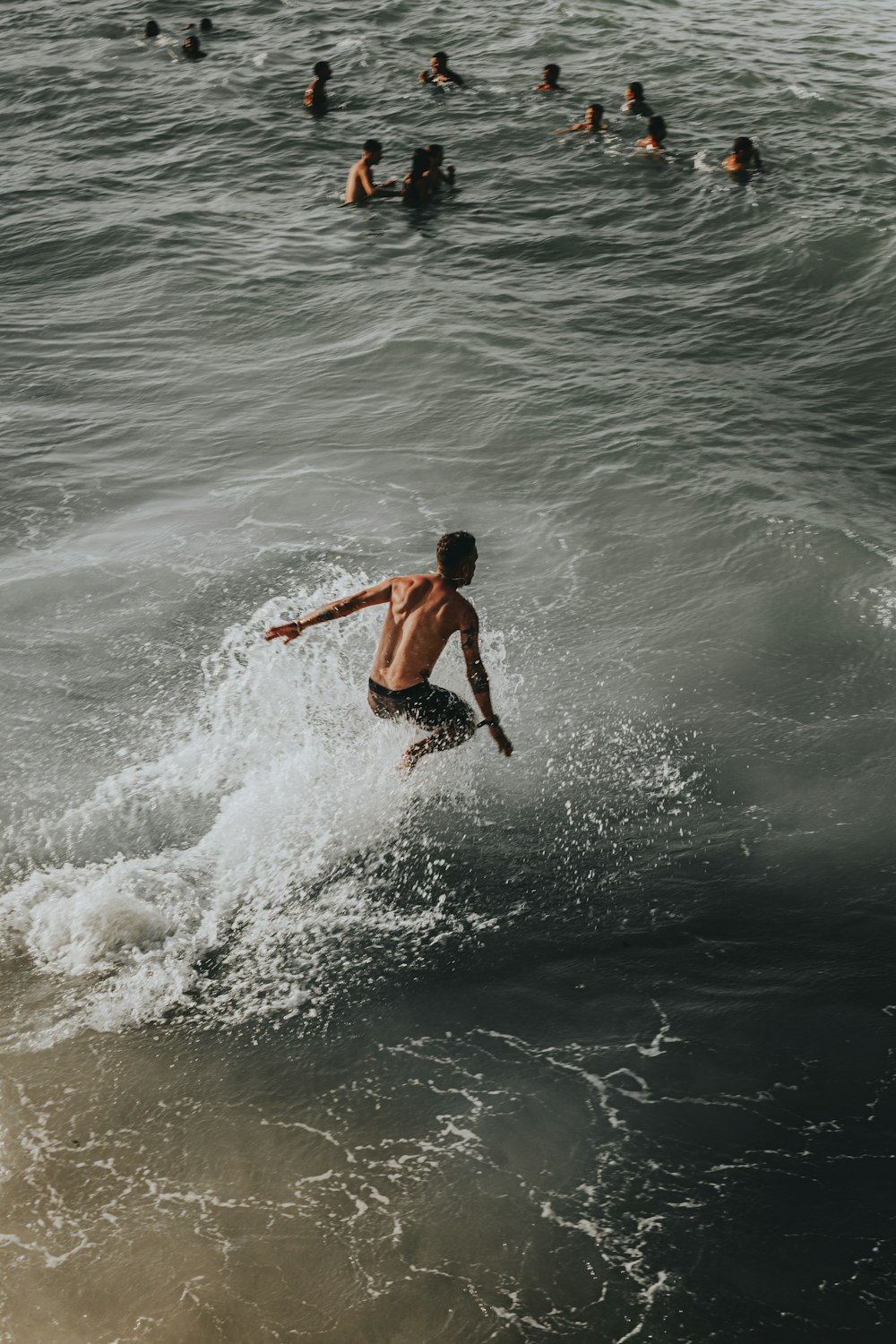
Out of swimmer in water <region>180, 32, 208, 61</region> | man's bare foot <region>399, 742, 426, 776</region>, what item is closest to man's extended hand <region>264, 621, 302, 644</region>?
man's bare foot <region>399, 742, 426, 776</region>

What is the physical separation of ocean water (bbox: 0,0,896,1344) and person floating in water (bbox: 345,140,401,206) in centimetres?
128

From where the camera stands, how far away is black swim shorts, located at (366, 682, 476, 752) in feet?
22.4

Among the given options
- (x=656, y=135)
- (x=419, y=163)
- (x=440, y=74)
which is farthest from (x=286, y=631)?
(x=440, y=74)

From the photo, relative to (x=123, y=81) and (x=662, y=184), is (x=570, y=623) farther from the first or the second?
(x=123, y=81)

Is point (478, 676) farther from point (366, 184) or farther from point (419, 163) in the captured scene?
point (366, 184)

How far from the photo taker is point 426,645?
664cm

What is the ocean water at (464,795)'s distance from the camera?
183 inches

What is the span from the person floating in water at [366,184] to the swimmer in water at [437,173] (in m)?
0.56

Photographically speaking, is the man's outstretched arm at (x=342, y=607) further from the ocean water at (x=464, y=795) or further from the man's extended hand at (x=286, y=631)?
the ocean water at (x=464, y=795)

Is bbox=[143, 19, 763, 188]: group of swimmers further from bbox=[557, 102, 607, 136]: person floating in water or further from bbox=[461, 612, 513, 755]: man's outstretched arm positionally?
bbox=[461, 612, 513, 755]: man's outstretched arm

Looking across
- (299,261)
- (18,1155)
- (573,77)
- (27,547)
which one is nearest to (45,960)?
(18,1155)

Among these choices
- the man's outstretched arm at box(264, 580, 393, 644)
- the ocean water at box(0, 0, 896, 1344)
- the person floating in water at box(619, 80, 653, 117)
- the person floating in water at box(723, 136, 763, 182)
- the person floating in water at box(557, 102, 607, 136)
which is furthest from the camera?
the person floating in water at box(619, 80, 653, 117)

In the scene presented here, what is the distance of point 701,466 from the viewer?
1083cm

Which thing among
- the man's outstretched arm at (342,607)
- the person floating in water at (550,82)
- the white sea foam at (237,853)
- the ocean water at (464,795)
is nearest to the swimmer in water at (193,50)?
the person floating in water at (550,82)
